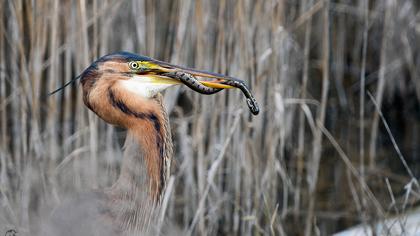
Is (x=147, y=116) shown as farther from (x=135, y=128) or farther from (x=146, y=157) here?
(x=146, y=157)

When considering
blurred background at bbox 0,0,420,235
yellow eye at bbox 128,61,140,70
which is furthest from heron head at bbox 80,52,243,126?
blurred background at bbox 0,0,420,235

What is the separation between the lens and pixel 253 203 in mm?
3852

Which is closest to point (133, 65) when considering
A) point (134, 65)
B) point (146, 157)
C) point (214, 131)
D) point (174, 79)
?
point (134, 65)

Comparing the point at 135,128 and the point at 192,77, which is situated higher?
the point at 192,77

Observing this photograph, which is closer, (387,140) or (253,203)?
(253,203)

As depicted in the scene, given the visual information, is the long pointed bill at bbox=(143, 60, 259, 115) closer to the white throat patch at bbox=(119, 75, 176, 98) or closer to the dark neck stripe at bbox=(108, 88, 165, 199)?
the white throat patch at bbox=(119, 75, 176, 98)

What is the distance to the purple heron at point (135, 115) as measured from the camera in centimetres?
255

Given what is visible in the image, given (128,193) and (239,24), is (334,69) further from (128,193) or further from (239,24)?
(128,193)

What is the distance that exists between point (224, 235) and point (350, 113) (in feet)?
6.76

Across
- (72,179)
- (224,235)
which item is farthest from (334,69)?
(72,179)

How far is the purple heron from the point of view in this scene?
100 inches

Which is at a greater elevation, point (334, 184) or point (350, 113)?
point (350, 113)

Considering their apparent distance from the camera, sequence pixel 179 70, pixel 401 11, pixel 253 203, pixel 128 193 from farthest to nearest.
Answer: pixel 401 11
pixel 253 203
pixel 128 193
pixel 179 70

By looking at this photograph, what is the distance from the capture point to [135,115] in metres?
2.59
